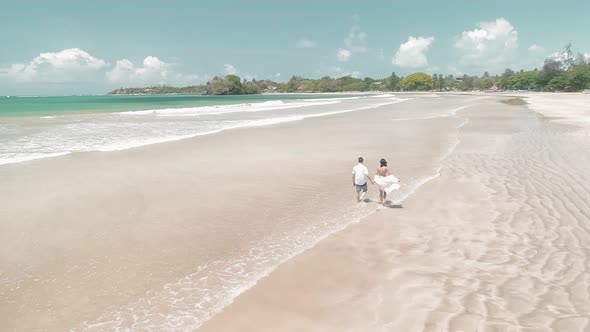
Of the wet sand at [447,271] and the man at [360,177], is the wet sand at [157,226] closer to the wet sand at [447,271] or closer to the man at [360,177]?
the man at [360,177]

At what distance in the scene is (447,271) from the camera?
6391mm

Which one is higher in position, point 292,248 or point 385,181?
point 385,181

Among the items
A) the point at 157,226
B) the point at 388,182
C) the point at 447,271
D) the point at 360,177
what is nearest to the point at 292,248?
the point at 447,271

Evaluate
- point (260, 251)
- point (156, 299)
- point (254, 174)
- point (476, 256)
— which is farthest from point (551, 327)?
point (254, 174)

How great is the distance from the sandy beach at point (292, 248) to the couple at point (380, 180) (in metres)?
0.48

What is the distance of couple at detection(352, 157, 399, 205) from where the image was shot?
385 inches

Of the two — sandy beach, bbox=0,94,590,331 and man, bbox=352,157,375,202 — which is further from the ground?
man, bbox=352,157,375,202

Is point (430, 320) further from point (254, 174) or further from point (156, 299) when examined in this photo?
point (254, 174)

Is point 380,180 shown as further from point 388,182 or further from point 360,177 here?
point 360,177

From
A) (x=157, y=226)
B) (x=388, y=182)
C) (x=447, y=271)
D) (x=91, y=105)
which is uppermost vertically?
(x=91, y=105)

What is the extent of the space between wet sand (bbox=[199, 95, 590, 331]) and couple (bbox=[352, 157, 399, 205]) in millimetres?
639

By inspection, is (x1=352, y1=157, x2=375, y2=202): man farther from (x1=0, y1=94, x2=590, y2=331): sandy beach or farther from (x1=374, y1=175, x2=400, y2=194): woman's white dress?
(x1=0, y1=94, x2=590, y2=331): sandy beach

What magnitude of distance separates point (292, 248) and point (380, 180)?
345 centimetres

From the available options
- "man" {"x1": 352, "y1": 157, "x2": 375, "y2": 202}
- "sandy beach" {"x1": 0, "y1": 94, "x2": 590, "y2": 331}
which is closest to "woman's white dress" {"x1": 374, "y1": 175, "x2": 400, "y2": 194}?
"man" {"x1": 352, "y1": 157, "x2": 375, "y2": 202}
